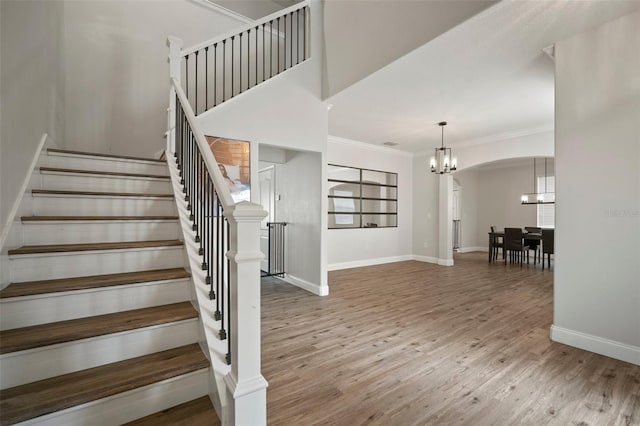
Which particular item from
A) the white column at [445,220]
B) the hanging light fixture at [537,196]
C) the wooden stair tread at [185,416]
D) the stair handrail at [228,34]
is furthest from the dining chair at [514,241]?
the wooden stair tread at [185,416]

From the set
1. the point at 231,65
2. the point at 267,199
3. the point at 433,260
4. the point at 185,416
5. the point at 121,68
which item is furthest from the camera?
the point at 433,260

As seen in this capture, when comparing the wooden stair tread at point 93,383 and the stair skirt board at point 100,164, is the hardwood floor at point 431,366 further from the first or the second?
the stair skirt board at point 100,164

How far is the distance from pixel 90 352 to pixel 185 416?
61 cm

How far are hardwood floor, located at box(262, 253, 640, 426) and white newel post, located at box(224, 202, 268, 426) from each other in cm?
51

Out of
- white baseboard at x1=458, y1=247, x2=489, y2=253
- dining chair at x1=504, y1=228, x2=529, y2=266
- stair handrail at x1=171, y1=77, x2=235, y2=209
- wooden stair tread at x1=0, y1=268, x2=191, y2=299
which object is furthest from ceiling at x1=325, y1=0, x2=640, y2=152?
white baseboard at x1=458, y1=247, x2=489, y2=253

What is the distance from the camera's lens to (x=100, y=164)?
8.98 ft

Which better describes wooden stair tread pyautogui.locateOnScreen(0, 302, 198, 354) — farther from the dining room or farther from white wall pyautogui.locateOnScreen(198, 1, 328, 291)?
the dining room

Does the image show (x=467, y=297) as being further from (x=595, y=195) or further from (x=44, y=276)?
(x=44, y=276)

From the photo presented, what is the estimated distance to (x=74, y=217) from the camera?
2102mm

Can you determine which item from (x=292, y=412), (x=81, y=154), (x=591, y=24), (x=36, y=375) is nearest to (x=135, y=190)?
(x=81, y=154)

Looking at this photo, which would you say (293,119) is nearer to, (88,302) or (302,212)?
(302,212)

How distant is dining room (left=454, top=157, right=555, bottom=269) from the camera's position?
8016 mm

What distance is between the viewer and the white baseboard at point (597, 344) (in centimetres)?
238

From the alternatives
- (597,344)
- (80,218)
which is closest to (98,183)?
(80,218)
